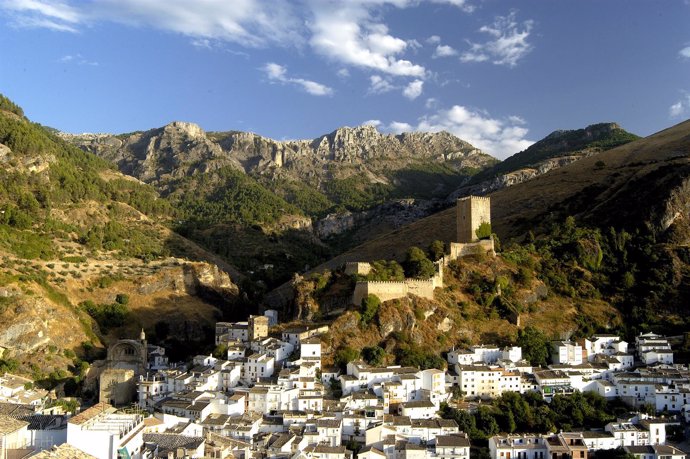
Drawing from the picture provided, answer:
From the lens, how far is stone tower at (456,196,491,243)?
61.3 meters

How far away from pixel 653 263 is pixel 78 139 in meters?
156

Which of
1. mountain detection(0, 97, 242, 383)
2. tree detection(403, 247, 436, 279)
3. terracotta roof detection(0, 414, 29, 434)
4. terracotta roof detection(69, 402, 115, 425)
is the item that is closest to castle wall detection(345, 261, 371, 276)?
tree detection(403, 247, 436, 279)

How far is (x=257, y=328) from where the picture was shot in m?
50.1

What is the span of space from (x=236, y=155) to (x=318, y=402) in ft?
441

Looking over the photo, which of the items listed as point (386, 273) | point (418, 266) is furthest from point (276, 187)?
point (386, 273)

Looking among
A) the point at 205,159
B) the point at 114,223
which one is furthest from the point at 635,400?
the point at 205,159

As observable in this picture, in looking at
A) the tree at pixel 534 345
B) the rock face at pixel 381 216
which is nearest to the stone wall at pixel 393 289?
the tree at pixel 534 345

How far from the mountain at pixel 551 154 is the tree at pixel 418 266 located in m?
64.6

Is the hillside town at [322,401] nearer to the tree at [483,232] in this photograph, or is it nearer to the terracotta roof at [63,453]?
the terracotta roof at [63,453]

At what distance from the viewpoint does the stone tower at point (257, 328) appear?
50000 mm

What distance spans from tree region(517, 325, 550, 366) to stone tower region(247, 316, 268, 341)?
1822cm

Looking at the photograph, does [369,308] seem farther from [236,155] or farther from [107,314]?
[236,155]

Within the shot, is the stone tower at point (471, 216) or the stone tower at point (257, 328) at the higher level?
the stone tower at point (471, 216)

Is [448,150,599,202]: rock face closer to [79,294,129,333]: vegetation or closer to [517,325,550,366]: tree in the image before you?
[517,325,550,366]: tree
